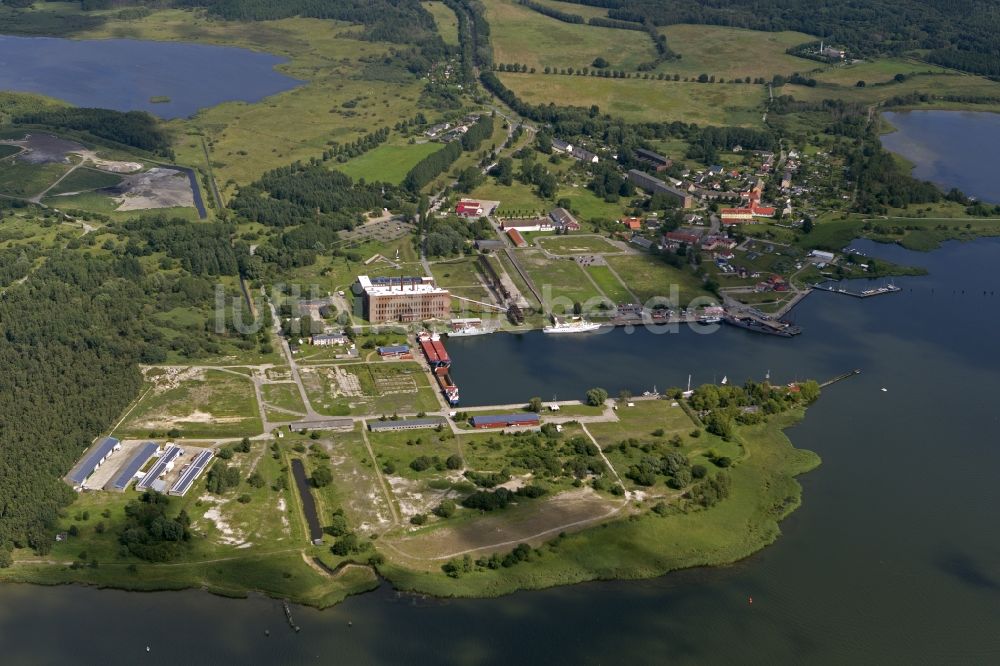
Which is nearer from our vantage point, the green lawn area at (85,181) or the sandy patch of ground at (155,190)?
the sandy patch of ground at (155,190)

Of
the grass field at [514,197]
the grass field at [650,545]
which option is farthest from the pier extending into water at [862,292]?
the grass field at [650,545]

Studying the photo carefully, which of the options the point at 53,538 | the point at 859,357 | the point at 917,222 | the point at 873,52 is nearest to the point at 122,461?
the point at 53,538

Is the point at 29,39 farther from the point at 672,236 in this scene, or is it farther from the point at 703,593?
the point at 703,593

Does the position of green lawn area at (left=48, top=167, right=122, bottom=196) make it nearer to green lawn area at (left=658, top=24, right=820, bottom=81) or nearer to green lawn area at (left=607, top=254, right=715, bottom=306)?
green lawn area at (left=607, top=254, right=715, bottom=306)

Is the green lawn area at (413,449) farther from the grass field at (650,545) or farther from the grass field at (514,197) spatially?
the grass field at (514,197)

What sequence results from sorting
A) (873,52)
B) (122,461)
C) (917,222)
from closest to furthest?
(122,461)
(917,222)
(873,52)

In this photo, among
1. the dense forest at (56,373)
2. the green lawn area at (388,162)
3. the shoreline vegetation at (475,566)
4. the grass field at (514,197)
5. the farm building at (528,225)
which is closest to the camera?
the shoreline vegetation at (475,566)

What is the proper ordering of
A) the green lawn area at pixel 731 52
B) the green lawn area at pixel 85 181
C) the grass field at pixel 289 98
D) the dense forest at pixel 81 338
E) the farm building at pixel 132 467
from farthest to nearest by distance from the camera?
the green lawn area at pixel 731 52 < the grass field at pixel 289 98 < the green lawn area at pixel 85 181 < the farm building at pixel 132 467 < the dense forest at pixel 81 338

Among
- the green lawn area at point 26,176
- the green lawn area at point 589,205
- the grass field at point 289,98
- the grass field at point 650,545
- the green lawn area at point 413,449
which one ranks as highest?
the grass field at point 289,98
